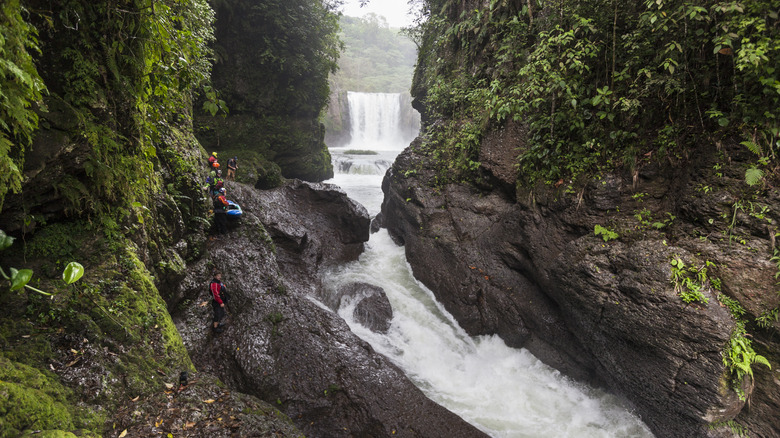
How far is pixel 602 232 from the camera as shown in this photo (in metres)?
5.86

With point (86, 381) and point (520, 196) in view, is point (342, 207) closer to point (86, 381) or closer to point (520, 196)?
point (520, 196)

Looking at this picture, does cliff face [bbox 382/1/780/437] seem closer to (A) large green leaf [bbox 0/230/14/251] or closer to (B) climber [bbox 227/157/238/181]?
(B) climber [bbox 227/157/238/181]

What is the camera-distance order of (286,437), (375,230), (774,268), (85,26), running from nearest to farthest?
(85,26), (286,437), (774,268), (375,230)

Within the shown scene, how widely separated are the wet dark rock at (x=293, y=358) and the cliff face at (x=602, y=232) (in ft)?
9.67

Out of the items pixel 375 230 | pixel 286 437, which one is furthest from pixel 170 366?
pixel 375 230

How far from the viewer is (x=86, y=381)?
3.19 m

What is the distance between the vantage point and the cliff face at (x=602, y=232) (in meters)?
4.48

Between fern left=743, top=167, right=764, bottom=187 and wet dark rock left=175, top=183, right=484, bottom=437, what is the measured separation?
211 inches

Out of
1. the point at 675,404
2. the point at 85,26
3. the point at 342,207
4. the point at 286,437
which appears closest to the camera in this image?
the point at 85,26

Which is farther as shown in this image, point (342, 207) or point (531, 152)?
point (342, 207)

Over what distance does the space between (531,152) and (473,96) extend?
3.16 m

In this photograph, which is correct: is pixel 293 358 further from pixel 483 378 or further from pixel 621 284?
pixel 621 284

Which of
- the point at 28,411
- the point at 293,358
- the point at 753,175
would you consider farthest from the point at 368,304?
the point at 753,175

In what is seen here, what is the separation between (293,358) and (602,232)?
19.8ft
